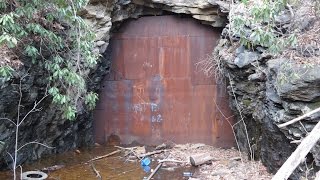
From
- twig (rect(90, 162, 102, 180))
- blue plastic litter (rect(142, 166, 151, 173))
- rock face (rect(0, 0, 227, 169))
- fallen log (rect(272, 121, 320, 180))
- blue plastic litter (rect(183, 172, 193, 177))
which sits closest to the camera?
fallen log (rect(272, 121, 320, 180))

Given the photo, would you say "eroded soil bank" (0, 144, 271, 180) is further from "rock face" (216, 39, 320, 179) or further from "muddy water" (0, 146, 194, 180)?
"rock face" (216, 39, 320, 179)

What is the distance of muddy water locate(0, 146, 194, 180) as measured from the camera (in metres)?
7.13

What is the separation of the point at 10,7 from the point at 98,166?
12.0 ft

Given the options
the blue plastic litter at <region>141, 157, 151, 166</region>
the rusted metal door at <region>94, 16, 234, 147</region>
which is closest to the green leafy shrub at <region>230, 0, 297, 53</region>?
the rusted metal door at <region>94, 16, 234, 147</region>

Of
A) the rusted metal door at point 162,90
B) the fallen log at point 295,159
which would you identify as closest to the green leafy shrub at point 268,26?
the rusted metal door at point 162,90

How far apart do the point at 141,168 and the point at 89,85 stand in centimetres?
230

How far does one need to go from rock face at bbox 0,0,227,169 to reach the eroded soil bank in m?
0.30

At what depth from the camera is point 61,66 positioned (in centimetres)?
675

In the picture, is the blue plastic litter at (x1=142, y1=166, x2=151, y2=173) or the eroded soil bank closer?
the eroded soil bank

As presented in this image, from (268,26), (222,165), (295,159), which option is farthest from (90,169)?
(295,159)

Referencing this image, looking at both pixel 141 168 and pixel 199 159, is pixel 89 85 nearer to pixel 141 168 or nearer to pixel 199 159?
pixel 141 168

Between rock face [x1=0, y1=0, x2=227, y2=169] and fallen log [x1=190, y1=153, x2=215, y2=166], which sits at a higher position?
rock face [x1=0, y1=0, x2=227, y2=169]

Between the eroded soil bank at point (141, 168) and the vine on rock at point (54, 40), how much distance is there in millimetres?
1441

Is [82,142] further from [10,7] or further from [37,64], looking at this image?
[10,7]
